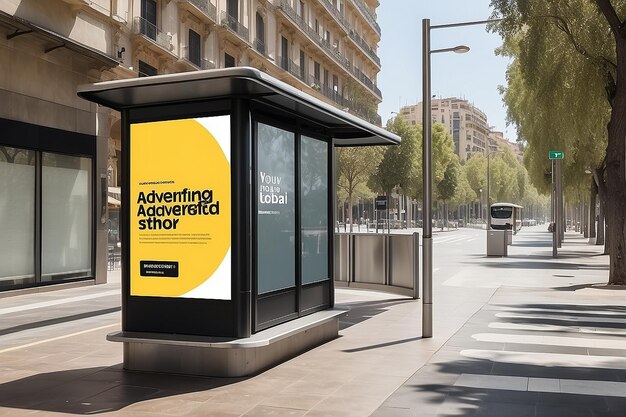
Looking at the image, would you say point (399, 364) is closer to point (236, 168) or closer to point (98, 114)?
point (236, 168)

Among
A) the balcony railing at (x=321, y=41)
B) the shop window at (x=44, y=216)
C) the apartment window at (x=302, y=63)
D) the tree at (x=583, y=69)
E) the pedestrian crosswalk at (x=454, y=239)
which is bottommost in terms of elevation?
the pedestrian crosswalk at (x=454, y=239)

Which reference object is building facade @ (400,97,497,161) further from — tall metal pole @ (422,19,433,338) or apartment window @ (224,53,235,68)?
tall metal pole @ (422,19,433,338)

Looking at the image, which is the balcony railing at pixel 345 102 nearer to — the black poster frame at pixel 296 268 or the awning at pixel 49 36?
the awning at pixel 49 36

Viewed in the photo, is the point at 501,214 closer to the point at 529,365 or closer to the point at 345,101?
the point at 345,101

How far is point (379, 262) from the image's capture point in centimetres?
1495

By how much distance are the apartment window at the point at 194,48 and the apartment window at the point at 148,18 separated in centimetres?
293

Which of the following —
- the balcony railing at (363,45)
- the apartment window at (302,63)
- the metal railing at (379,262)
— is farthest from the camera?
the balcony railing at (363,45)

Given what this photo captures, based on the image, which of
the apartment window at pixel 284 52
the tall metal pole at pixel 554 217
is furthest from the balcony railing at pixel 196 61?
the tall metal pole at pixel 554 217

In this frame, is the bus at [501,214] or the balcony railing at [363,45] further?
the balcony railing at [363,45]

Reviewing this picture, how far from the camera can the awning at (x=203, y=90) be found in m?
6.37

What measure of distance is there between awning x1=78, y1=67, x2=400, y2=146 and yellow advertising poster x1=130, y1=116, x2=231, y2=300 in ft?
0.88

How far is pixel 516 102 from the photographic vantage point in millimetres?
32531

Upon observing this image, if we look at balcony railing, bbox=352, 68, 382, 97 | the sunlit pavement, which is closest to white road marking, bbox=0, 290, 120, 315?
the sunlit pavement

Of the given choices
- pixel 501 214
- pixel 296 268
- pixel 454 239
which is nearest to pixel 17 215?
pixel 296 268
